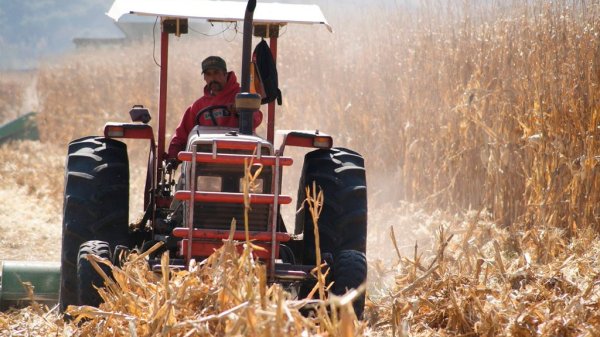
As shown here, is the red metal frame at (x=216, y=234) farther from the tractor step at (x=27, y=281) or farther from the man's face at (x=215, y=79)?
the man's face at (x=215, y=79)

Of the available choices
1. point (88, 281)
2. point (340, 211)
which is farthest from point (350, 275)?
point (88, 281)

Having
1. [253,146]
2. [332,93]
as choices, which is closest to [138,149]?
[332,93]

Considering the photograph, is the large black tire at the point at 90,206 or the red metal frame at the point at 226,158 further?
the large black tire at the point at 90,206

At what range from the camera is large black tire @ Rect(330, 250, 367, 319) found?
16.6ft

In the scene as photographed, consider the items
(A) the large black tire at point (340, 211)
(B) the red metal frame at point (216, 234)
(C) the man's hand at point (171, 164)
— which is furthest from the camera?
(C) the man's hand at point (171, 164)

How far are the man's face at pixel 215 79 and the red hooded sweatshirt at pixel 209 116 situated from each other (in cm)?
3

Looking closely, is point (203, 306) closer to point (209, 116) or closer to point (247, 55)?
point (247, 55)

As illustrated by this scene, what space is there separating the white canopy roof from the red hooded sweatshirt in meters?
0.52

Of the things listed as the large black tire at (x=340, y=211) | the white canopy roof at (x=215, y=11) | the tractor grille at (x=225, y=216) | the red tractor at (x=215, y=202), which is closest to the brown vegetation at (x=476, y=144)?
the large black tire at (x=340, y=211)

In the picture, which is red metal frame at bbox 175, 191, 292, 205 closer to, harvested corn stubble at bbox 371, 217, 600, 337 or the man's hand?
harvested corn stubble at bbox 371, 217, 600, 337

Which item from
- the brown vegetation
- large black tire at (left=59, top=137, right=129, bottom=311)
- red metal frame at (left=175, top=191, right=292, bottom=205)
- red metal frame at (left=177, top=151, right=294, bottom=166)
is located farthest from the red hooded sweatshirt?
the brown vegetation

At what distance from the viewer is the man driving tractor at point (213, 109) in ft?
20.5

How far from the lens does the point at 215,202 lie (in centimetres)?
514

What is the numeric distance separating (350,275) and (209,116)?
67.7 inches
